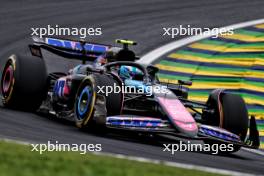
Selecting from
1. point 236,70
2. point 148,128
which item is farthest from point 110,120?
point 236,70

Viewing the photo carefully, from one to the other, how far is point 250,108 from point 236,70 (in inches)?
84.4

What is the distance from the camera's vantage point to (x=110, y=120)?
11734 mm

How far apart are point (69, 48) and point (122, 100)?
330cm

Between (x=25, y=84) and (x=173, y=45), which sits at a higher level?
(x=173, y=45)

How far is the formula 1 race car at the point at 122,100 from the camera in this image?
38.4 feet
